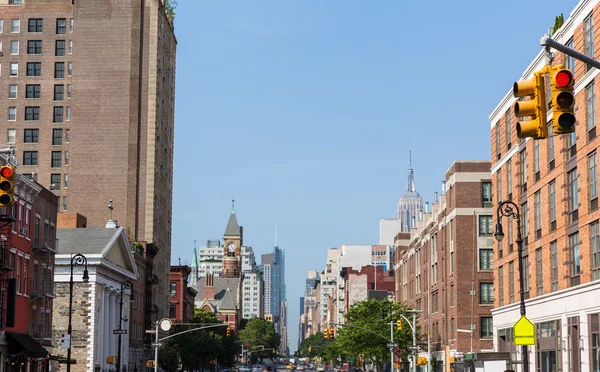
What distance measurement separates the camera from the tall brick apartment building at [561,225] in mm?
47344

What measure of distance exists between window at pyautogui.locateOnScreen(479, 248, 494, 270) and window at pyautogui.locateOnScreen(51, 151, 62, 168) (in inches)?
2114

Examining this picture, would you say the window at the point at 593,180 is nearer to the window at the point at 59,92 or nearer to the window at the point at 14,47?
the window at the point at 59,92

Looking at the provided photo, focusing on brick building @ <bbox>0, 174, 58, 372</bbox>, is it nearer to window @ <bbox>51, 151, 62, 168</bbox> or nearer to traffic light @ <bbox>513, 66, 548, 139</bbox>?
window @ <bbox>51, 151, 62, 168</bbox>

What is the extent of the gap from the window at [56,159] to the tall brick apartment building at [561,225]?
6256 cm

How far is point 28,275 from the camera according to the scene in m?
63.6

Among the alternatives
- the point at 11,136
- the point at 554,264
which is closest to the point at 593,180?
the point at 554,264

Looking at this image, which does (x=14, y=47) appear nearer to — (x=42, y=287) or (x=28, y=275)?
(x=42, y=287)

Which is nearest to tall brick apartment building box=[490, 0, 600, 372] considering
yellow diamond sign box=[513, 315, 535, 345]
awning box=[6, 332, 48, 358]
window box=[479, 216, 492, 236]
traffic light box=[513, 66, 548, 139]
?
yellow diamond sign box=[513, 315, 535, 345]

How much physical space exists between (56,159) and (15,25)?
1750 cm

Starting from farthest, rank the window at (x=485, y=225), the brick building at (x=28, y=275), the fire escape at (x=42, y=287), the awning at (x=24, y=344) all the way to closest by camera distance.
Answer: the window at (x=485, y=225), the fire escape at (x=42, y=287), the awning at (x=24, y=344), the brick building at (x=28, y=275)

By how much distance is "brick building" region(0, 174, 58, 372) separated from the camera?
57188 mm

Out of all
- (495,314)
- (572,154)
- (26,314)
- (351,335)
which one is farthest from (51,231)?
(351,335)

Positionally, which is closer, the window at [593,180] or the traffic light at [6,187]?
the traffic light at [6,187]

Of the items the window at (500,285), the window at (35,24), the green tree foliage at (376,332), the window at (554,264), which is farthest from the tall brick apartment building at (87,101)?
the window at (554,264)
